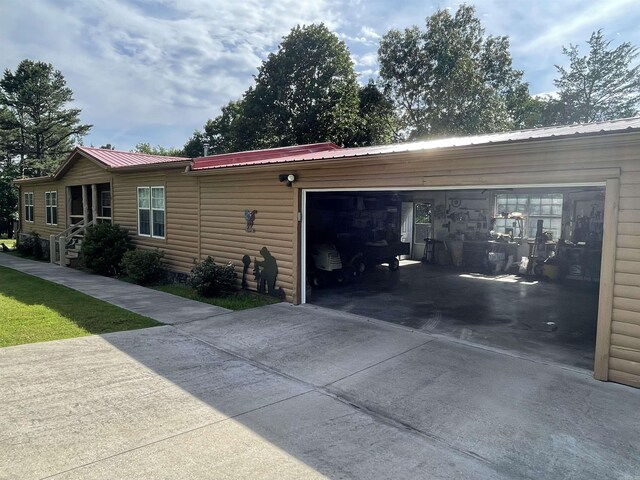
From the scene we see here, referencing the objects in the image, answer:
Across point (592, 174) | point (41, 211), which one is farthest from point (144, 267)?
point (41, 211)

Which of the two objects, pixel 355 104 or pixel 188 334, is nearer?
pixel 188 334

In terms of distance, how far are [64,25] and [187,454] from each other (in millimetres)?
14188

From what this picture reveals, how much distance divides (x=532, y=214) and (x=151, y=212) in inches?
530

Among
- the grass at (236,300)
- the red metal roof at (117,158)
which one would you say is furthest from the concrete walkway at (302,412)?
the red metal roof at (117,158)

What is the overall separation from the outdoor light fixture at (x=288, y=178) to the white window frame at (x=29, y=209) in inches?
674

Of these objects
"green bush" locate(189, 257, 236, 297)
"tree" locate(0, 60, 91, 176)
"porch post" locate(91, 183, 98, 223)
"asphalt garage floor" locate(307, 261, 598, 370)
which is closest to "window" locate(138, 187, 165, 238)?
"porch post" locate(91, 183, 98, 223)

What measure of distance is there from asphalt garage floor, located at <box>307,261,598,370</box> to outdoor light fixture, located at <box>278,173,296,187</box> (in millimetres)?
2593

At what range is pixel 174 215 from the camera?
11.5 m

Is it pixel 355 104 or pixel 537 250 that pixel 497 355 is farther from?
pixel 355 104

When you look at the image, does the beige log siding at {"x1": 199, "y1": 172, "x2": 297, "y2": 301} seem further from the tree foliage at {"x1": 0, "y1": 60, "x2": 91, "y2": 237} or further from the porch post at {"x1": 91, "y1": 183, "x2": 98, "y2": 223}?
the tree foliage at {"x1": 0, "y1": 60, "x2": 91, "y2": 237}

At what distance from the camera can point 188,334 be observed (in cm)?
653

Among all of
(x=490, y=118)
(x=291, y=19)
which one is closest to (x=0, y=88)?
(x=291, y=19)

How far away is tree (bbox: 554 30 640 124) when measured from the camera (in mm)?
26625

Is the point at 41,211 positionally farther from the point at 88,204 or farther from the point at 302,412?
the point at 302,412
